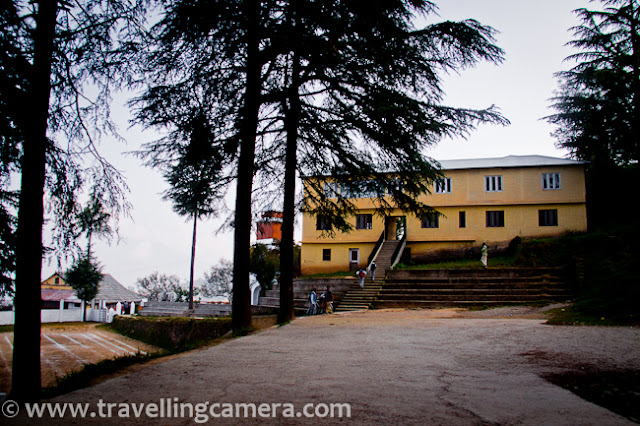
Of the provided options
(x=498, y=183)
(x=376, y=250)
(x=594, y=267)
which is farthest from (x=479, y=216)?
(x=594, y=267)

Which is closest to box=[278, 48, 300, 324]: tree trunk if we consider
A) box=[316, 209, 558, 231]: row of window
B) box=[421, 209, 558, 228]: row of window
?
box=[316, 209, 558, 231]: row of window

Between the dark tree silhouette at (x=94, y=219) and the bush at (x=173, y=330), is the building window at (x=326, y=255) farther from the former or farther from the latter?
the dark tree silhouette at (x=94, y=219)

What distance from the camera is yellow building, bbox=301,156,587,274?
31.1 m

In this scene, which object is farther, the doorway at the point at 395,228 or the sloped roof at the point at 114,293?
the sloped roof at the point at 114,293

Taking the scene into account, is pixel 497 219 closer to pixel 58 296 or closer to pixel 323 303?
pixel 323 303

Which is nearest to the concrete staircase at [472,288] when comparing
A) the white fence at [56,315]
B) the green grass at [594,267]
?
the green grass at [594,267]

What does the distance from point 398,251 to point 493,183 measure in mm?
9008

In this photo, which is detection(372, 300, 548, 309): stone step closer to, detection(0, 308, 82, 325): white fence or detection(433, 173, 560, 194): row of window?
detection(433, 173, 560, 194): row of window

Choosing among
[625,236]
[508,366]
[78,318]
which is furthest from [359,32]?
[78,318]

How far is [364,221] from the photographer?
34.8m

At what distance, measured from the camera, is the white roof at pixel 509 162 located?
103 feet

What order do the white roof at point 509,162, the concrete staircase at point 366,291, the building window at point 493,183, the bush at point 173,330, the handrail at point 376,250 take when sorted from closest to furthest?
the bush at point 173,330, the concrete staircase at point 366,291, the white roof at point 509,162, the handrail at point 376,250, the building window at point 493,183

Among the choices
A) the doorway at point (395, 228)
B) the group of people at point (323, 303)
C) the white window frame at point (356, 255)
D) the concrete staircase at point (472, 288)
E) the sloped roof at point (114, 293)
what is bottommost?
the sloped roof at point (114, 293)

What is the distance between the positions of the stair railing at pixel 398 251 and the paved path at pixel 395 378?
21.2 meters
